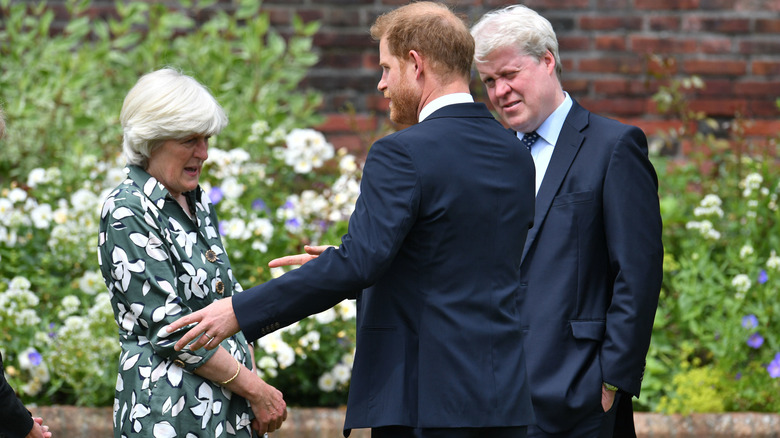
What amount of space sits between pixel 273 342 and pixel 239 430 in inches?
50.1

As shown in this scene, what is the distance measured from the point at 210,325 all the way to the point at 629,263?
3.91 ft

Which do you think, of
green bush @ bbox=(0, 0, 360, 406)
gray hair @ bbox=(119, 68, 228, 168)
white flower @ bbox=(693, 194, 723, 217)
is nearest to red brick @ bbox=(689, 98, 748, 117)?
white flower @ bbox=(693, 194, 723, 217)

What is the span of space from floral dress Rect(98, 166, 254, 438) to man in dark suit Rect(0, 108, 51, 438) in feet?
0.76

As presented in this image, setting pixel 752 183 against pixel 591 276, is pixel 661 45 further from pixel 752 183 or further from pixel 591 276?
pixel 591 276

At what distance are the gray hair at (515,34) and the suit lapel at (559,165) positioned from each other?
25 cm

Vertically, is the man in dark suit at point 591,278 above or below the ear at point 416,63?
below

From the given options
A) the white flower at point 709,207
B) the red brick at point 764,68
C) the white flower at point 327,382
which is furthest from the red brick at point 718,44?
the white flower at point 327,382

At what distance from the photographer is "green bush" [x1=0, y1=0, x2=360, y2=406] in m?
3.98

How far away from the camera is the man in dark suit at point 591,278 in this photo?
270 cm

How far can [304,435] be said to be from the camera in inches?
153

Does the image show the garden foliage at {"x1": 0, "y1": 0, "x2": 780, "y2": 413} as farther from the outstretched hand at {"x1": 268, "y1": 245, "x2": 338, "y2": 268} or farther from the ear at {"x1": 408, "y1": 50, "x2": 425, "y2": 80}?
the ear at {"x1": 408, "y1": 50, "x2": 425, "y2": 80}

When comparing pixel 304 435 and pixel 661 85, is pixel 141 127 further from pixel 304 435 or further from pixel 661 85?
pixel 661 85

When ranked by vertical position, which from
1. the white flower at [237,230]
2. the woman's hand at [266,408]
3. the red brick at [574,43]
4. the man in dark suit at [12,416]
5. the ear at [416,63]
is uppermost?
the ear at [416,63]

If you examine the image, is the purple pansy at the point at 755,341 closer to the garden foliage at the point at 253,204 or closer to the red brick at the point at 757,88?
the garden foliage at the point at 253,204
